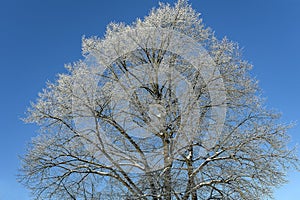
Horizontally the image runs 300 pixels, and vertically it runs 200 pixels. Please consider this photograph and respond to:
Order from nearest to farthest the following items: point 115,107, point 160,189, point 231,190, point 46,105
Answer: point 160,189, point 231,190, point 115,107, point 46,105

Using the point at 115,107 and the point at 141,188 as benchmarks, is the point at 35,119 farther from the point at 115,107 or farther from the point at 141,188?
the point at 141,188

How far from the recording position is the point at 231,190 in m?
9.09

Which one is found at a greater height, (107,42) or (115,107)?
(107,42)

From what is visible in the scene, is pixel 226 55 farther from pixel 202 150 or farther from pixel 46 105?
pixel 46 105

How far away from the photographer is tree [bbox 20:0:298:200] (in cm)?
894

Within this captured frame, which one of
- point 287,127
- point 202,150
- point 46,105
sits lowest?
point 202,150

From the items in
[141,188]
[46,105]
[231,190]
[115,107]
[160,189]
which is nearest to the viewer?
[160,189]

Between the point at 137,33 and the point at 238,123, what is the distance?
385 cm

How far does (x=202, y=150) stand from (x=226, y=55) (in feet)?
9.82

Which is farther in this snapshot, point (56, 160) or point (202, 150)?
point (56, 160)

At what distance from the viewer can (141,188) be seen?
8.40 m

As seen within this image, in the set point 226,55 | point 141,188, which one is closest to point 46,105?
point 141,188

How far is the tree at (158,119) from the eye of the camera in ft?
29.3

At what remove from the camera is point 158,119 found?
28.9ft
